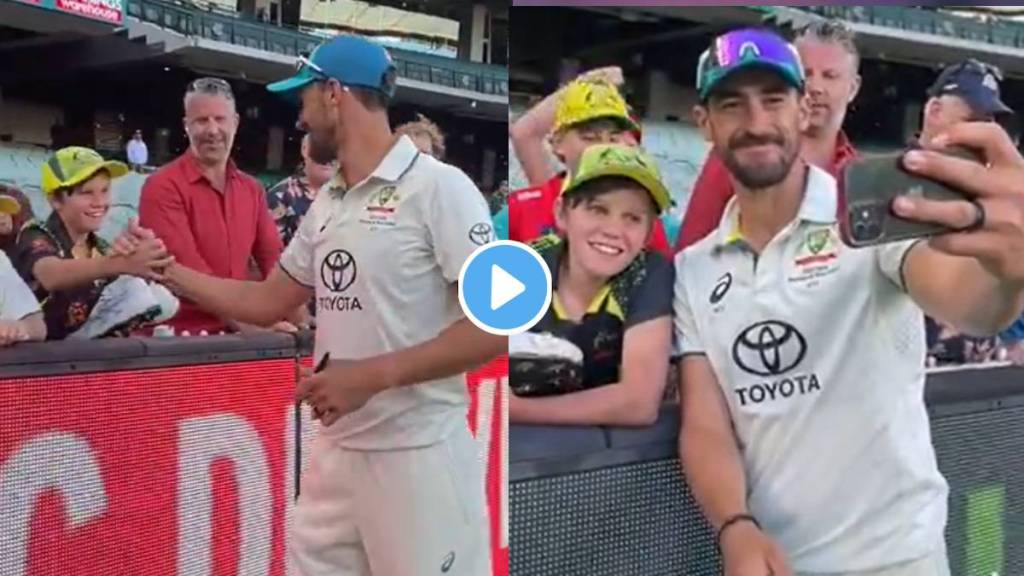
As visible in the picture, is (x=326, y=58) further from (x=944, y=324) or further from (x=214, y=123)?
(x=944, y=324)

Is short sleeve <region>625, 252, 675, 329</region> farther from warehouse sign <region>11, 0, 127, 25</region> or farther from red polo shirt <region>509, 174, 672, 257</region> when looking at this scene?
warehouse sign <region>11, 0, 127, 25</region>

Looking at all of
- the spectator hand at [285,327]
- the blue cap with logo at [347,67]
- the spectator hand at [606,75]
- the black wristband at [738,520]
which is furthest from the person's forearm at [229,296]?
the black wristband at [738,520]

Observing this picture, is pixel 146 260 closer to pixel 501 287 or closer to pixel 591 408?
pixel 501 287

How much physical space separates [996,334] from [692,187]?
1.24ft

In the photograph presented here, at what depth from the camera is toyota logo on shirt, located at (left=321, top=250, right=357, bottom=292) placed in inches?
58.1

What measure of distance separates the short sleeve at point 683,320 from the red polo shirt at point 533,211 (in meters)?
0.17

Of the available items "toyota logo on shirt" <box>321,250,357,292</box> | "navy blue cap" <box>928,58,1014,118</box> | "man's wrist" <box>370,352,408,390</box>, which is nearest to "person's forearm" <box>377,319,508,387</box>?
"man's wrist" <box>370,352,408,390</box>

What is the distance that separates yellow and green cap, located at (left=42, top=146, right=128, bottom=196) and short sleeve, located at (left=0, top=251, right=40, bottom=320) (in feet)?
0.31

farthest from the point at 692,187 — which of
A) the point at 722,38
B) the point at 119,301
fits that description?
the point at 119,301

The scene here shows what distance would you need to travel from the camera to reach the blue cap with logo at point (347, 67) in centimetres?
137

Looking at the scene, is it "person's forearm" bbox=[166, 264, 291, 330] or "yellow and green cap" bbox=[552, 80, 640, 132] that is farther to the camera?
"person's forearm" bbox=[166, 264, 291, 330]

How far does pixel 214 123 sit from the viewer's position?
139 cm

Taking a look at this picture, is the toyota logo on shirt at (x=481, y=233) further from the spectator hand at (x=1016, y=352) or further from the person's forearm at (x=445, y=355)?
the spectator hand at (x=1016, y=352)

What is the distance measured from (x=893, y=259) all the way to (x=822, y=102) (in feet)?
0.60
